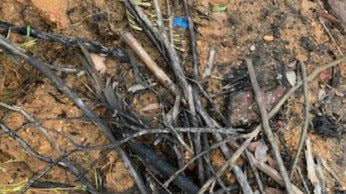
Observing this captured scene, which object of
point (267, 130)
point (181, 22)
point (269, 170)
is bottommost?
point (269, 170)

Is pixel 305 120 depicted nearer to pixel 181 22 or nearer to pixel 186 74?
pixel 186 74

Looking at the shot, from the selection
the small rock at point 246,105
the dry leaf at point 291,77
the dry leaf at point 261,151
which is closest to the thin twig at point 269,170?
the dry leaf at point 261,151

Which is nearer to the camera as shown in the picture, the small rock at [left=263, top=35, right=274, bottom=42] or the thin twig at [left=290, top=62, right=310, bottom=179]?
the thin twig at [left=290, top=62, right=310, bottom=179]

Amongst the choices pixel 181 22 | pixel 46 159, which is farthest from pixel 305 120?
pixel 46 159

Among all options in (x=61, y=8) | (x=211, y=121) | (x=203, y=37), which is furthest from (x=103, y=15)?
(x=211, y=121)

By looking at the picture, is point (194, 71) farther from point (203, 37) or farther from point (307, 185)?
point (307, 185)

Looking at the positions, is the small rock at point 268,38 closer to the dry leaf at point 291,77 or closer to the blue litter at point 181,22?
the dry leaf at point 291,77

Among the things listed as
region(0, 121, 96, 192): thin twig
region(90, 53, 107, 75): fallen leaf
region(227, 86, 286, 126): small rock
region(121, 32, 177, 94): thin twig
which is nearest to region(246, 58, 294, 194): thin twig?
region(227, 86, 286, 126): small rock

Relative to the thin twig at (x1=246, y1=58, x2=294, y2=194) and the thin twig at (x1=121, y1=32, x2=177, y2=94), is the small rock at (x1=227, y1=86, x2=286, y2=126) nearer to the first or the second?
the thin twig at (x1=246, y1=58, x2=294, y2=194)
